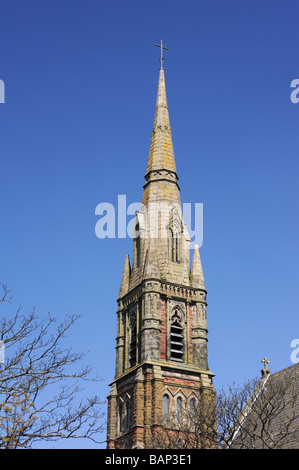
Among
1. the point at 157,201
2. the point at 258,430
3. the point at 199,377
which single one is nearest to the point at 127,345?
the point at 199,377

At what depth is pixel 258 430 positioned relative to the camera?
35750 millimetres

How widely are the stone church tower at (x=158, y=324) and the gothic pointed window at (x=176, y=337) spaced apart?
0.07 feet

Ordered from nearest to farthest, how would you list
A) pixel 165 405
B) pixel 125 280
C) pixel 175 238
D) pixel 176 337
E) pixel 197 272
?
pixel 165 405, pixel 176 337, pixel 197 272, pixel 175 238, pixel 125 280

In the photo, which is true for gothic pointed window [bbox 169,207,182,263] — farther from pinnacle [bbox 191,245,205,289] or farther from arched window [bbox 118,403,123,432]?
arched window [bbox 118,403,123,432]

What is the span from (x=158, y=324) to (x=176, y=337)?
7.16 feet

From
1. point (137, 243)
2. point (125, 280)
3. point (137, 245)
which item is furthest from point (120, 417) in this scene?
point (137, 243)

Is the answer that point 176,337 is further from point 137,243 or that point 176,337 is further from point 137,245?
point 137,243

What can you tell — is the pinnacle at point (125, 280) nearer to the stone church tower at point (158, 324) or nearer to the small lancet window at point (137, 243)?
the stone church tower at point (158, 324)

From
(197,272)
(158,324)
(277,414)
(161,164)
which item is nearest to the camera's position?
(277,414)

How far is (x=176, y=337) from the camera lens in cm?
5094

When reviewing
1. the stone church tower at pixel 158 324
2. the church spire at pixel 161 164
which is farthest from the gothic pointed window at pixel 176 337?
the church spire at pixel 161 164
